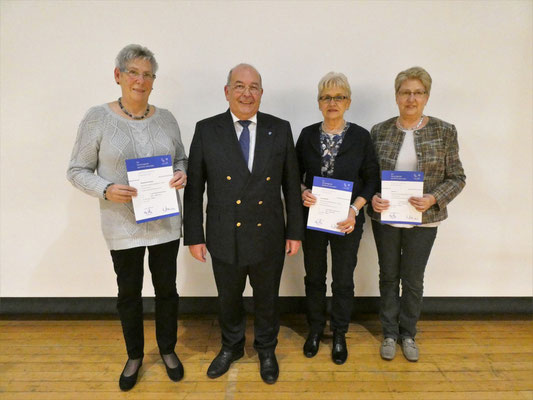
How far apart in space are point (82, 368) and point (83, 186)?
1243 millimetres

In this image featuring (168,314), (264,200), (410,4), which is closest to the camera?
(264,200)

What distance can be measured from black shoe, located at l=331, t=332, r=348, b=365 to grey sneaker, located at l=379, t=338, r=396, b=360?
0.24m

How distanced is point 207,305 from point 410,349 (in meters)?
1.52

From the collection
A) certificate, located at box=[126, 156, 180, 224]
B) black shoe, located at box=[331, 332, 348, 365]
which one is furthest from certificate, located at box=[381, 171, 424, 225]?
certificate, located at box=[126, 156, 180, 224]

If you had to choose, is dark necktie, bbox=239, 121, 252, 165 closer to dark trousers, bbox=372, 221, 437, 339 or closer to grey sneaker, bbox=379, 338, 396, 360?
dark trousers, bbox=372, 221, 437, 339

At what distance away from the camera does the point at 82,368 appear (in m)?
1.98

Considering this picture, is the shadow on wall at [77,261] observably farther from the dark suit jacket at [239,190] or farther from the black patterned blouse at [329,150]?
the black patterned blouse at [329,150]

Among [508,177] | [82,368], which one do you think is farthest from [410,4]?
[82,368]

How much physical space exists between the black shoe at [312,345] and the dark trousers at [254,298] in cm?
28

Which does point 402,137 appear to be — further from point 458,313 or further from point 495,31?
point 458,313

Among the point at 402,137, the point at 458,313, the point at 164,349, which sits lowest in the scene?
the point at 458,313

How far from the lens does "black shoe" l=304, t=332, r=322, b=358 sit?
80.0 inches

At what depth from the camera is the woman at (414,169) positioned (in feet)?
5.86

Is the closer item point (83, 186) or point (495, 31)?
point (83, 186)
